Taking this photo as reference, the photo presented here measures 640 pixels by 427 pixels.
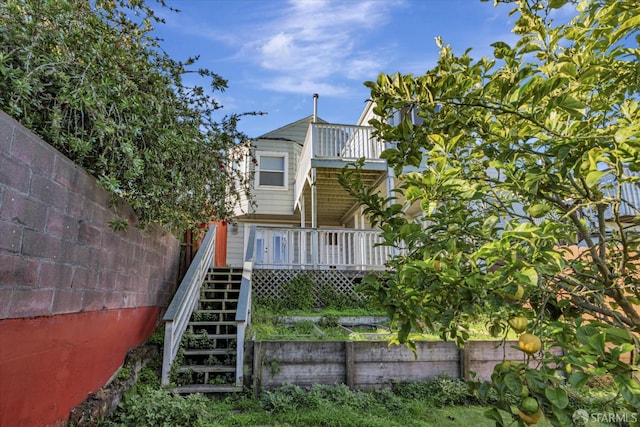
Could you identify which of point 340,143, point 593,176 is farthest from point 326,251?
point 593,176

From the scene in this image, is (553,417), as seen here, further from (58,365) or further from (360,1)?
(360,1)

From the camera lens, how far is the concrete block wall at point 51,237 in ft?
8.01

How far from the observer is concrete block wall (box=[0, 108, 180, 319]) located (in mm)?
2441

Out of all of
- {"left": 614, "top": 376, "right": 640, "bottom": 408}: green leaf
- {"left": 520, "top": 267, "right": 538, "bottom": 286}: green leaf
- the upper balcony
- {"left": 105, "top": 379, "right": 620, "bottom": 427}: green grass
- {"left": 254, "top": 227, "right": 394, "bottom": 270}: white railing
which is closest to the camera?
{"left": 614, "top": 376, "right": 640, "bottom": 408}: green leaf

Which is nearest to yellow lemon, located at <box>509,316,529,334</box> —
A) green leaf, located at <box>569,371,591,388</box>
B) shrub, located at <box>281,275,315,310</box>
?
green leaf, located at <box>569,371,591,388</box>

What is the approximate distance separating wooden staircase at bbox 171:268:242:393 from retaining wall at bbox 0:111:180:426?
1.03 metres

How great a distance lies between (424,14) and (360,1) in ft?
3.59

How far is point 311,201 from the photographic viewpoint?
39.4 feet

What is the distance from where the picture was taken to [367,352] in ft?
17.0

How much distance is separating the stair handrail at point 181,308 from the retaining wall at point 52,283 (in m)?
0.68

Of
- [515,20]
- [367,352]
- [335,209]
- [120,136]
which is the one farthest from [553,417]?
[335,209]

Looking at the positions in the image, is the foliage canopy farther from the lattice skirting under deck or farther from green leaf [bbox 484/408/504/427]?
the lattice skirting under deck

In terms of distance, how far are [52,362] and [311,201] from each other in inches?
370

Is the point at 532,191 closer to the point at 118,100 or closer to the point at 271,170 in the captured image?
the point at 118,100
